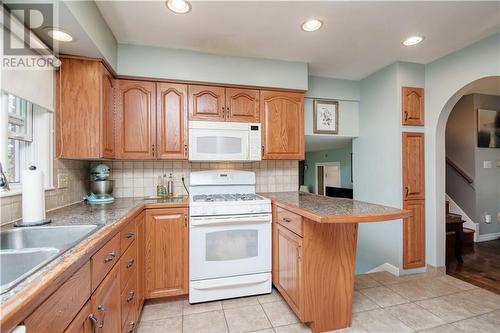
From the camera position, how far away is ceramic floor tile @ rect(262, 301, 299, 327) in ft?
5.91

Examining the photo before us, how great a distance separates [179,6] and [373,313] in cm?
283

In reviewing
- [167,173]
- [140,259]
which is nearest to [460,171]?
[167,173]

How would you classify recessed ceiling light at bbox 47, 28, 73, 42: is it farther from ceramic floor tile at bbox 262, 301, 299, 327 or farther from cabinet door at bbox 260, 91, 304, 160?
ceramic floor tile at bbox 262, 301, 299, 327

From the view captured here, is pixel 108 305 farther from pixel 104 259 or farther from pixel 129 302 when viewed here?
pixel 129 302

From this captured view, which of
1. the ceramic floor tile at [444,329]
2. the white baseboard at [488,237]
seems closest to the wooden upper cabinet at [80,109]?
the ceramic floor tile at [444,329]

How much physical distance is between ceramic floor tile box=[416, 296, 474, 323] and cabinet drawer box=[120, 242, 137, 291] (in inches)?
94.3

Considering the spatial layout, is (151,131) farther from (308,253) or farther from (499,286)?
(499,286)

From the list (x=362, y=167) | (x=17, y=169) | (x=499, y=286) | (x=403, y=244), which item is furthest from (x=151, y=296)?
(x=499, y=286)

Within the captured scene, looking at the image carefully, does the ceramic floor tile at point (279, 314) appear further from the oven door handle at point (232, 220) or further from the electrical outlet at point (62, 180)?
the electrical outlet at point (62, 180)

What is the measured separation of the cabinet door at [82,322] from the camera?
2.68 feet

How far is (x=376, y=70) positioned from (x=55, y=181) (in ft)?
11.6

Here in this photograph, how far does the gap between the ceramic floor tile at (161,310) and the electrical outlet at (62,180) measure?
1.24 m

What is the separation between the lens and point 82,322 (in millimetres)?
885

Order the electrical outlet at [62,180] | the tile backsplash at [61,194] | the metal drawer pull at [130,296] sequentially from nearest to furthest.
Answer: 1. the tile backsplash at [61,194]
2. the metal drawer pull at [130,296]
3. the electrical outlet at [62,180]
